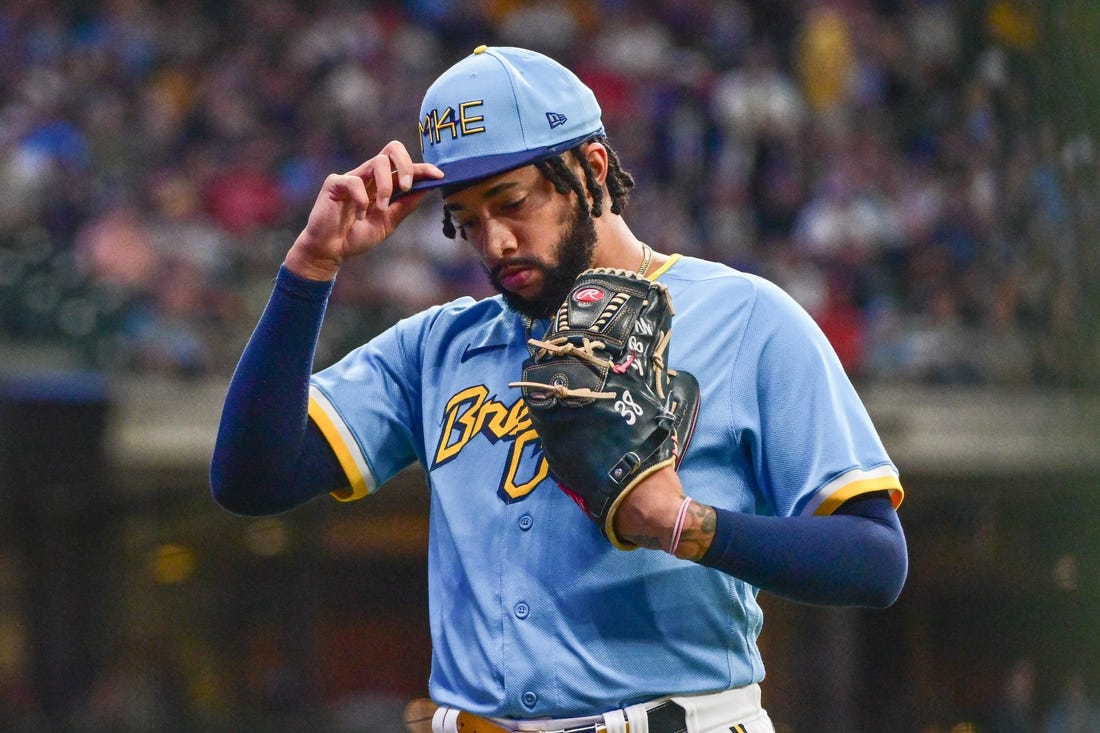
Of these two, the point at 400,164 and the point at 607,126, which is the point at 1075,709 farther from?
the point at 607,126

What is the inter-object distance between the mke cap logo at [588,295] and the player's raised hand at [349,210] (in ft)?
1.27

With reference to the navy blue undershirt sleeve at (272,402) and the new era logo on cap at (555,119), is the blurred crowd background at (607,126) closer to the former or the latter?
the new era logo on cap at (555,119)

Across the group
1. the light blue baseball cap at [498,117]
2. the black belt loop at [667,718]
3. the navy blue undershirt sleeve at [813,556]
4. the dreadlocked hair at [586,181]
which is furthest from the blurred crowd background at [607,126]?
the black belt loop at [667,718]

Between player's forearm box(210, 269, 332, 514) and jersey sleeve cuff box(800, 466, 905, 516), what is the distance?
837 mm

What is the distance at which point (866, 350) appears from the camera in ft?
27.1

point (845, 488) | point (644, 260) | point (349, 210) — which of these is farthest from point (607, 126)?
point (845, 488)

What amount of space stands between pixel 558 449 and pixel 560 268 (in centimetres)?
41

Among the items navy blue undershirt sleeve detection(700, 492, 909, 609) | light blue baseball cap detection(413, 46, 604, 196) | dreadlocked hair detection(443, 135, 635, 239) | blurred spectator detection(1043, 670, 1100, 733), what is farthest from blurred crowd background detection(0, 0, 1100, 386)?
navy blue undershirt sleeve detection(700, 492, 909, 609)

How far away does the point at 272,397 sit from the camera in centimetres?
241

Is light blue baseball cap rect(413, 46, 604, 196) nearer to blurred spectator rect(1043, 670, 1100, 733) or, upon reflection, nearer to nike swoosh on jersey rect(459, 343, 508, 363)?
nike swoosh on jersey rect(459, 343, 508, 363)

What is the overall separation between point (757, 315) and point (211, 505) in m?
5.83

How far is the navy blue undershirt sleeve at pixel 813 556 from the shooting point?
2.08 metres

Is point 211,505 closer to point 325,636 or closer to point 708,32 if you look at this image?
point 325,636

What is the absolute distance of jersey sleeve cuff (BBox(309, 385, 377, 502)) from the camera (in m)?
2.55
